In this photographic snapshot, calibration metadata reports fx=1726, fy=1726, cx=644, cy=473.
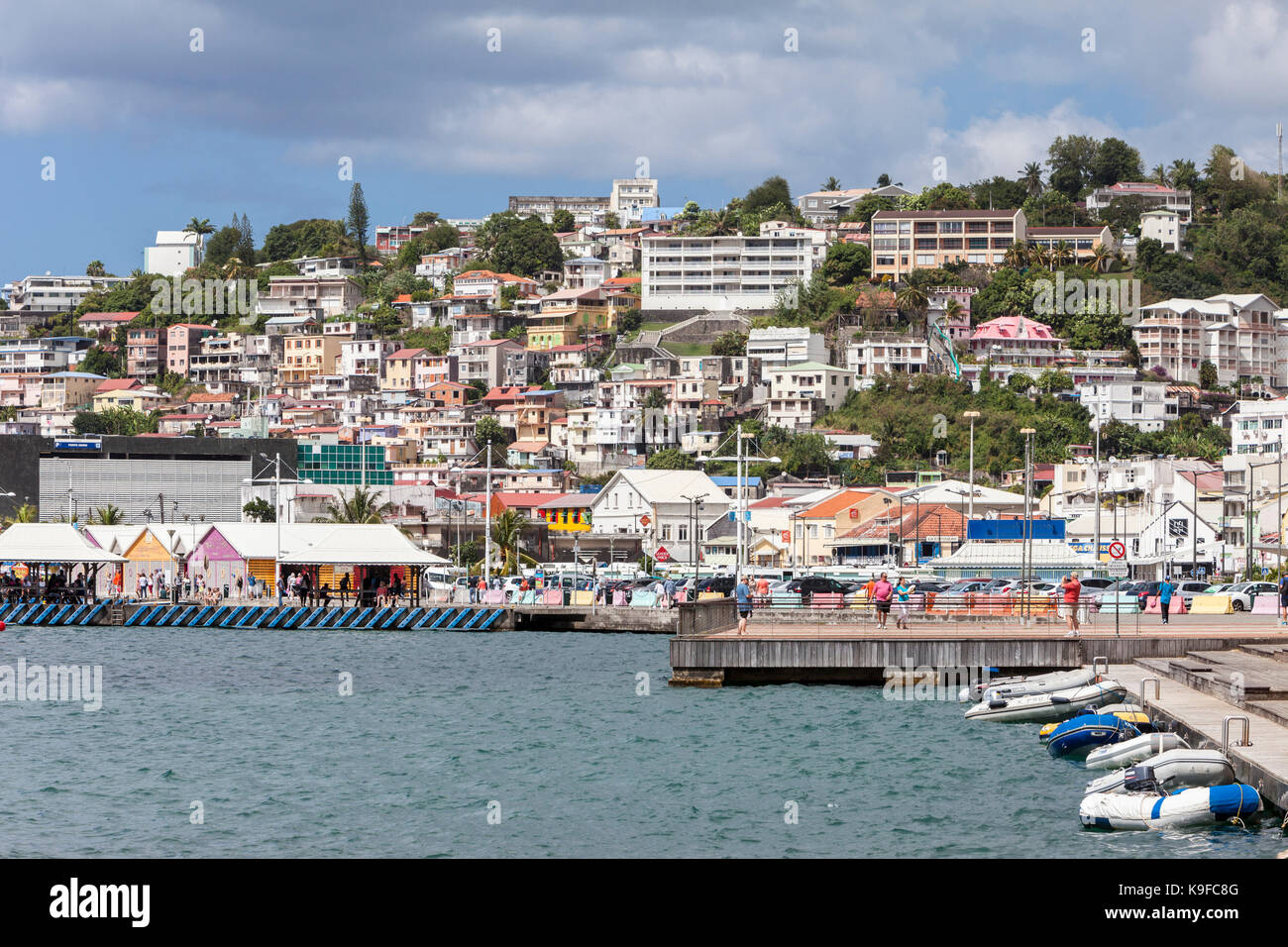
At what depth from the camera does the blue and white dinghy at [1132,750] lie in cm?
2522

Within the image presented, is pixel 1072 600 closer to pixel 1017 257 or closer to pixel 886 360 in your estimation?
pixel 886 360

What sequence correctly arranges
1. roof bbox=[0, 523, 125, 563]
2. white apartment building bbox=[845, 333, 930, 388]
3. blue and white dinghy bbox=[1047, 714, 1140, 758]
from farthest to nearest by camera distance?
white apartment building bbox=[845, 333, 930, 388] < roof bbox=[0, 523, 125, 563] < blue and white dinghy bbox=[1047, 714, 1140, 758]

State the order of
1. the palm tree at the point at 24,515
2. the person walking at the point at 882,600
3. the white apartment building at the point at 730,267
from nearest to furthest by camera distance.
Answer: the person walking at the point at 882,600
the palm tree at the point at 24,515
the white apartment building at the point at 730,267

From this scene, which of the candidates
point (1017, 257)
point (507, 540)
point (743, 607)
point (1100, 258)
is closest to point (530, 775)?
point (743, 607)

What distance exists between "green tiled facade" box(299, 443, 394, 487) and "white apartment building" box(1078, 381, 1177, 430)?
196ft

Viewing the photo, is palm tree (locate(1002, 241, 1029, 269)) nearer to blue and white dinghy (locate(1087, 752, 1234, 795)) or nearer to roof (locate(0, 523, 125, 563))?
roof (locate(0, 523, 125, 563))

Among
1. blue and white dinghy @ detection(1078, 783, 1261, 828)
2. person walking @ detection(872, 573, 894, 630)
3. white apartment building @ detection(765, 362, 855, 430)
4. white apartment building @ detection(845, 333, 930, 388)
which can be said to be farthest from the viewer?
white apartment building @ detection(845, 333, 930, 388)

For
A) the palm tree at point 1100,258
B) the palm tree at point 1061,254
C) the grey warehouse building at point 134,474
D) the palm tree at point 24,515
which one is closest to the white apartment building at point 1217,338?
the palm tree at point 1100,258

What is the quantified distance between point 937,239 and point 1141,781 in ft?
539

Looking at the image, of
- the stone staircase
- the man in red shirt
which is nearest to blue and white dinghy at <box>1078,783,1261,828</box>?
the stone staircase

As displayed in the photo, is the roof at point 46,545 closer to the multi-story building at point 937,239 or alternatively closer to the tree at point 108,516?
the tree at point 108,516

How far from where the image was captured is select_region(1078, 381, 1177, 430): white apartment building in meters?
147

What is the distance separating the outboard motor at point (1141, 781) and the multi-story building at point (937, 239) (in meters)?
161
